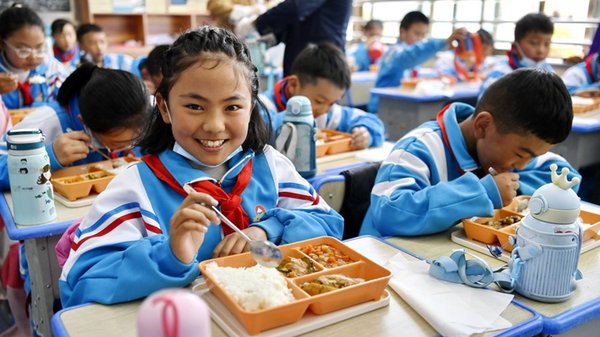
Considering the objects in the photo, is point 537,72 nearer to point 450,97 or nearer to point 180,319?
point 180,319

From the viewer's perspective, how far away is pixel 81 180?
1747 millimetres

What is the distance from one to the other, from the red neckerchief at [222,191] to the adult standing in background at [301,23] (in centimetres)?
207

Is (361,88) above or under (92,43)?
under

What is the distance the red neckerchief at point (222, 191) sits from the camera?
46.6 inches

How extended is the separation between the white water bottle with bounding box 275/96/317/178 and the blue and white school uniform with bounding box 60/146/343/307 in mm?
561

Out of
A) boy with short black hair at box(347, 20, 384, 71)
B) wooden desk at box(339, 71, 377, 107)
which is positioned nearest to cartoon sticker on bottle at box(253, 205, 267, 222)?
wooden desk at box(339, 71, 377, 107)

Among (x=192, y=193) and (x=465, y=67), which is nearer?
(x=192, y=193)

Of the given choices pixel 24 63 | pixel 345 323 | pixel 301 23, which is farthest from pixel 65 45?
pixel 345 323

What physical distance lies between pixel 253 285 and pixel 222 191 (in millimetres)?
358

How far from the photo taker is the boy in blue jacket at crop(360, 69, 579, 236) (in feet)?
4.46

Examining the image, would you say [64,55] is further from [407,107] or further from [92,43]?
Answer: [407,107]

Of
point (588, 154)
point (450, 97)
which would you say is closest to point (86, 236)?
point (588, 154)

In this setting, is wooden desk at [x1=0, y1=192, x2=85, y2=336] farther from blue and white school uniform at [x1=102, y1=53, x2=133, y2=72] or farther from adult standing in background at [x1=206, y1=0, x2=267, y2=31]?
blue and white school uniform at [x1=102, y1=53, x2=133, y2=72]

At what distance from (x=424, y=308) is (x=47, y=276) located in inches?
45.8
